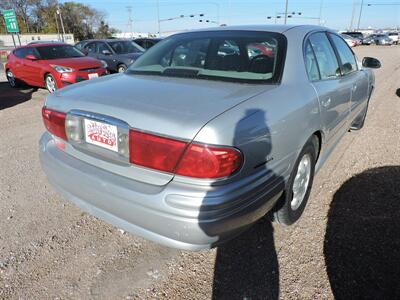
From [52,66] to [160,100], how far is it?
7.77 meters

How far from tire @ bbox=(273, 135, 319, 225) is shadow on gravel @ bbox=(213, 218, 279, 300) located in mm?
209

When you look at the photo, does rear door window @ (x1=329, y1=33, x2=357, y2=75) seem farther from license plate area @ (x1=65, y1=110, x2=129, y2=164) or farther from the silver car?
license plate area @ (x1=65, y1=110, x2=129, y2=164)

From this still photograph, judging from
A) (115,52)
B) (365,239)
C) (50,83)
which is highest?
(115,52)

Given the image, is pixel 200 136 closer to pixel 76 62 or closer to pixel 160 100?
pixel 160 100

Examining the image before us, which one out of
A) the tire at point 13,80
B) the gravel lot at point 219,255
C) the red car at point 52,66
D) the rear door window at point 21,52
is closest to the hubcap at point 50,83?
the red car at point 52,66

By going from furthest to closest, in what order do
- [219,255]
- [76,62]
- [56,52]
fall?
[56,52], [76,62], [219,255]

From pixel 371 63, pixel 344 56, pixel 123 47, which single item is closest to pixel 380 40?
pixel 123 47

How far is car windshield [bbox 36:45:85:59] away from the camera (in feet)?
30.8

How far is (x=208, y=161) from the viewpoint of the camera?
183 cm

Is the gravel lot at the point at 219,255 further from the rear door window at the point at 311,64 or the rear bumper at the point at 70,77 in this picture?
the rear bumper at the point at 70,77

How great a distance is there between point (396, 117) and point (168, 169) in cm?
604

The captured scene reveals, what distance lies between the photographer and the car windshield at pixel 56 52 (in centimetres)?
940

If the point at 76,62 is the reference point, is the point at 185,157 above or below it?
above

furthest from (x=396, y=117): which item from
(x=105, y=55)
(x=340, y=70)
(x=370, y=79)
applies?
(x=105, y=55)
